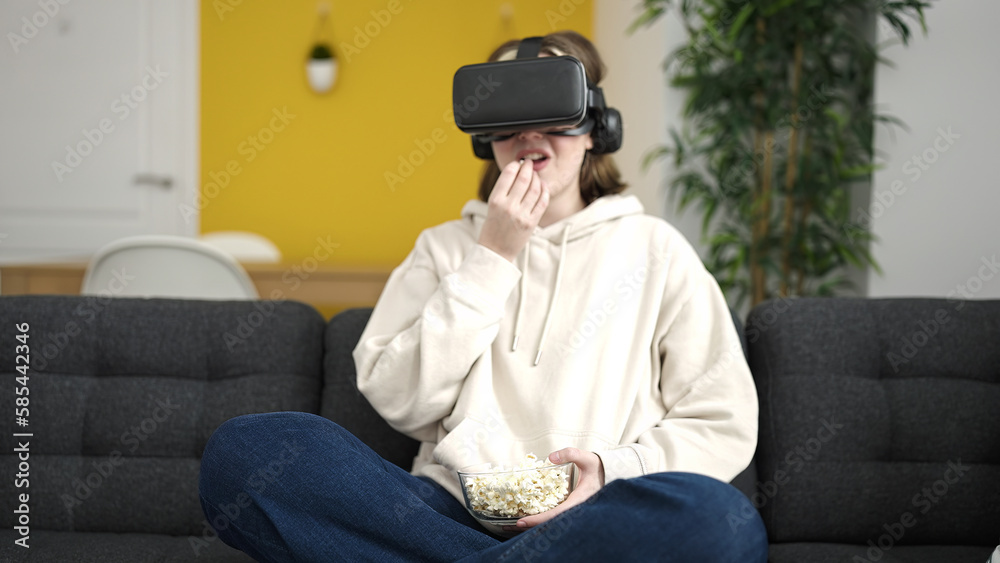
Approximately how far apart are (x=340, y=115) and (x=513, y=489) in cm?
337

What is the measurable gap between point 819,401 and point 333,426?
0.82 metres

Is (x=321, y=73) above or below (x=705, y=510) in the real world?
above

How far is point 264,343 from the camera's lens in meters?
1.49

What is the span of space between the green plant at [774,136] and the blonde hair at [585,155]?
1.10m

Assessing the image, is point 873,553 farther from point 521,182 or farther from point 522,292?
point 521,182

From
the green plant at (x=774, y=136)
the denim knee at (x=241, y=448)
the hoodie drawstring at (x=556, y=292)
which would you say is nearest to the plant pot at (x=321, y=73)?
the green plant at (x=774, y=136)

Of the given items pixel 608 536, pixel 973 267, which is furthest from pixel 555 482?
pixel 973 267

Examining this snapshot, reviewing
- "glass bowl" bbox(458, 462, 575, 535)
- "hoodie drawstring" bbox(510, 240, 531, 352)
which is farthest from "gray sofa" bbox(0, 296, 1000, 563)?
"glass bowl" bbox(458, 462, 575, 535)

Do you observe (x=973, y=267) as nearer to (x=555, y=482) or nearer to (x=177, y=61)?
(x=555, y=482)

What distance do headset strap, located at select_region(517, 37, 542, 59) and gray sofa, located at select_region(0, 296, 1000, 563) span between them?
0.57 m

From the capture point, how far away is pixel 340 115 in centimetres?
411

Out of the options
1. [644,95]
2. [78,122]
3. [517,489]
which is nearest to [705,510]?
[517,489]

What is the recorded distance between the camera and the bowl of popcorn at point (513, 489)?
3.35 feet

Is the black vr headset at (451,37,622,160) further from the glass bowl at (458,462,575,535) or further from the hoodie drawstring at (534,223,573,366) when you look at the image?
the glass bowl at (458,462,575,535)
